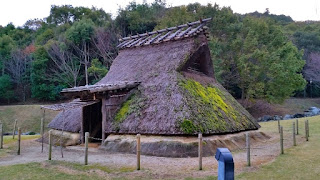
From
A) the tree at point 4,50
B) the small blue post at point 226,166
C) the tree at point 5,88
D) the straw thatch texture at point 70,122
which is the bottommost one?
the straw thatch texture at point 70,122

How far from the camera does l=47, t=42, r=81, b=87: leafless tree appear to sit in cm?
3155

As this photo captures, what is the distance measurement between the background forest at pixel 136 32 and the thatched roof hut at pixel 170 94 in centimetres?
1123

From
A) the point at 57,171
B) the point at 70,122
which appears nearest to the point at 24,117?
the point at 70,122

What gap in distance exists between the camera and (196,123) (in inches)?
393

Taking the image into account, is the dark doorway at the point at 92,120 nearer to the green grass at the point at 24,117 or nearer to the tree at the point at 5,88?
the green grass at the point at 24,117

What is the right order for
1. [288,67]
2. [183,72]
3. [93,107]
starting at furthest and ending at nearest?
[288,67] < [93,107] < [183,72]

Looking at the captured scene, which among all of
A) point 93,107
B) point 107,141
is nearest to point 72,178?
point 107,141

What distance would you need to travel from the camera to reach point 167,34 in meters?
15.3

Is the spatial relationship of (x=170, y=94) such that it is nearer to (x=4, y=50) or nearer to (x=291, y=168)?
(x=291, y=168)

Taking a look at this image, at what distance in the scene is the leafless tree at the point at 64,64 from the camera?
104ft

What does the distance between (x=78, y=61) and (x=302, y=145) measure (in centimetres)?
2735

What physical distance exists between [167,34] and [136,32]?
1890 cm

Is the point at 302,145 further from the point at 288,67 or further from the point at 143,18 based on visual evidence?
the point at 143,18

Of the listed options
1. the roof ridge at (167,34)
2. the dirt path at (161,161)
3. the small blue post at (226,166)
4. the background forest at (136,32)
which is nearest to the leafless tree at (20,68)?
the background forest at (136,32)
